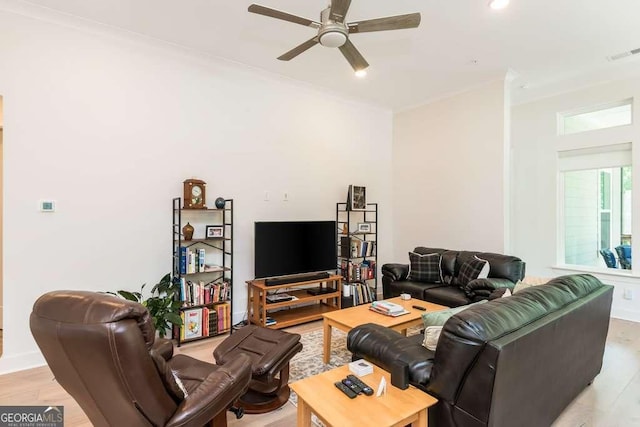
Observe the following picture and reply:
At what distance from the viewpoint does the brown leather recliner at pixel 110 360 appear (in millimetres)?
1179

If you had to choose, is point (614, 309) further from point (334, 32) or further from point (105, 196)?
point (105, 196)

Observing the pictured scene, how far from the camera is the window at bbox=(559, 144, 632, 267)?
14.6 ft

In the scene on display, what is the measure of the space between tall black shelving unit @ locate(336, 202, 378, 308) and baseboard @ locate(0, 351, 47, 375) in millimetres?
3332

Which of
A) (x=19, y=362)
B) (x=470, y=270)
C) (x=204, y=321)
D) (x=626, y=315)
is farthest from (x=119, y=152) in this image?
(x=626, y=315)

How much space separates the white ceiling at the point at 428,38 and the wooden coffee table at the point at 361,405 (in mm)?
3005

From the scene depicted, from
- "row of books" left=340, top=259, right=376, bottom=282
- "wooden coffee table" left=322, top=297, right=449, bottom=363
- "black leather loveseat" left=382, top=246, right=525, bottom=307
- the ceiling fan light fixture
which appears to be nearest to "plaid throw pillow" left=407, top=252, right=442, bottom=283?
"black leather loveseat" left=382, top=246, right=525, bottom=307

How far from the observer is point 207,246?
3943 mm

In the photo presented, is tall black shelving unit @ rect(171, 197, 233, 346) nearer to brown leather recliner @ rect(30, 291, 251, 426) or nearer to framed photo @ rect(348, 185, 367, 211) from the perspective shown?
framed photo @ rect(348, 185, 367, 211)

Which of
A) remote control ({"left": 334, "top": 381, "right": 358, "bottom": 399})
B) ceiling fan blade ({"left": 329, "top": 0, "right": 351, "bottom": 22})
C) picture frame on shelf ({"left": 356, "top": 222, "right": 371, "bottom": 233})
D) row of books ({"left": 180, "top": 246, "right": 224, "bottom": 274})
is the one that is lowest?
remote control ({"left": 334, "top": 381, "right": 358, "bottom": 399})

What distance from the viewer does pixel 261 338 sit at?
8.26 feet

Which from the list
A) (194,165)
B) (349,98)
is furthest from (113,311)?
(349,98)

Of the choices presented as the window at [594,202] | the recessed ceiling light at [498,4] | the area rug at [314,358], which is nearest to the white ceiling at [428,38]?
the recessed ceiling light at [498,4]

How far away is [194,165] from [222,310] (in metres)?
1.71

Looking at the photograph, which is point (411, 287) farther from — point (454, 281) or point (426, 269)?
point (454, 281)
